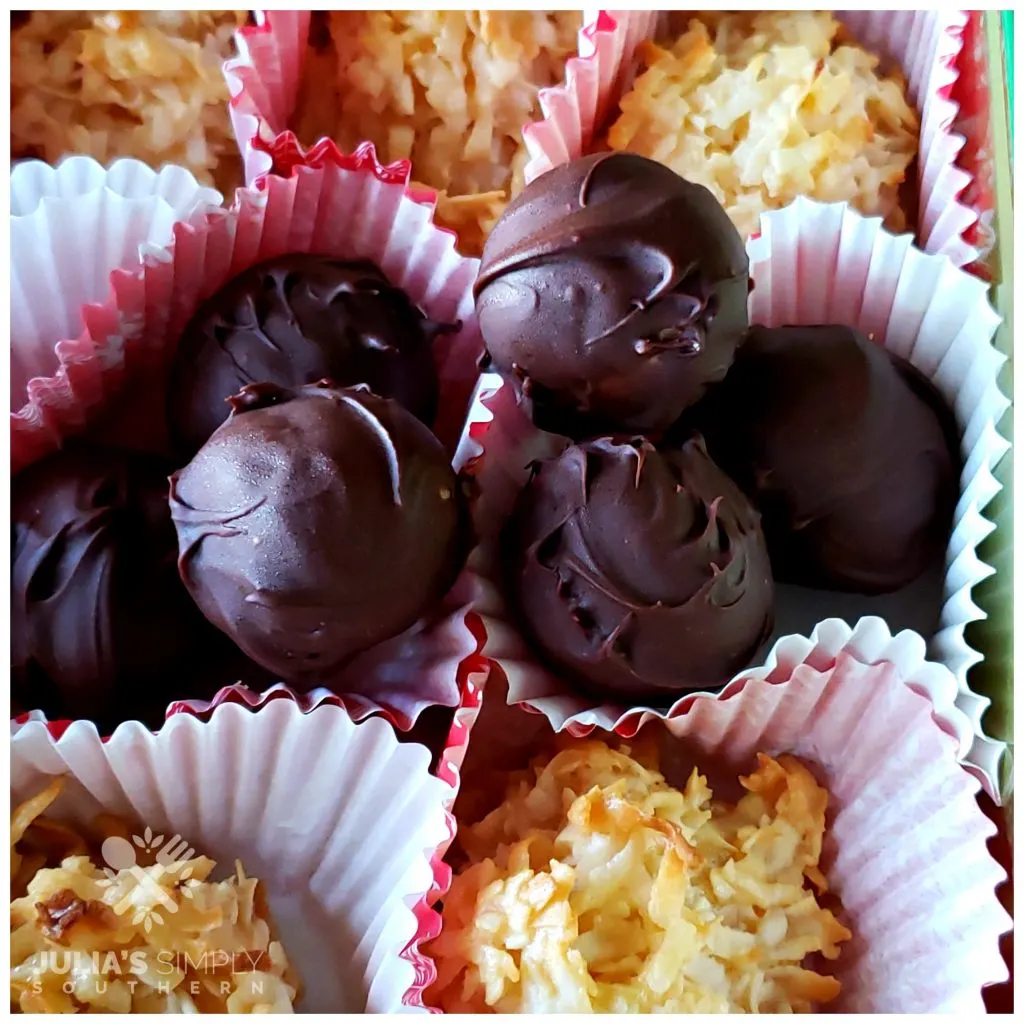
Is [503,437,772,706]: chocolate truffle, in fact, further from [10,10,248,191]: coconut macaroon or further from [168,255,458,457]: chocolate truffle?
[10,10,248,191]: coconut macaroon

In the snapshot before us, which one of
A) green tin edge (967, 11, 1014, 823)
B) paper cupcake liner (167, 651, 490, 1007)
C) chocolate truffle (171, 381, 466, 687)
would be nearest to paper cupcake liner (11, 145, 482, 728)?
paper cupcake liner (167, 651, 490, 1007)

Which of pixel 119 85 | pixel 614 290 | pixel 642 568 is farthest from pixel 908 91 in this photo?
pixel 119 85

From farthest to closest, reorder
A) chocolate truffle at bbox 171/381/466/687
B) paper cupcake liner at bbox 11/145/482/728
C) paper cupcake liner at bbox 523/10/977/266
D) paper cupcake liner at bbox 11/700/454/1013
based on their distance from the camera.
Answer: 1. paper cupcake liner at bbox 523/10/977/266
2. paper cupcake liner at bbox 11/145/482/728
3. paper cupcake liner at bbox 11/700/454/1013
4. chocolate truffle at bbox 171/381/466/687

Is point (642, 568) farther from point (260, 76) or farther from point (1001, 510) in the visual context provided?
point (260, 76)

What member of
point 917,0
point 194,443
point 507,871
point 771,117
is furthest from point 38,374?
point 917,0

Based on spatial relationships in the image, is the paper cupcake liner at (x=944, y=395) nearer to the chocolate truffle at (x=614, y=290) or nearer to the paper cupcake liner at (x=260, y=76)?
the chocolate truffle at (x=614, y=290)

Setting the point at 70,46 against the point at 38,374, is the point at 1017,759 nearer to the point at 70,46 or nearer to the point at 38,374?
the point at 38,374
